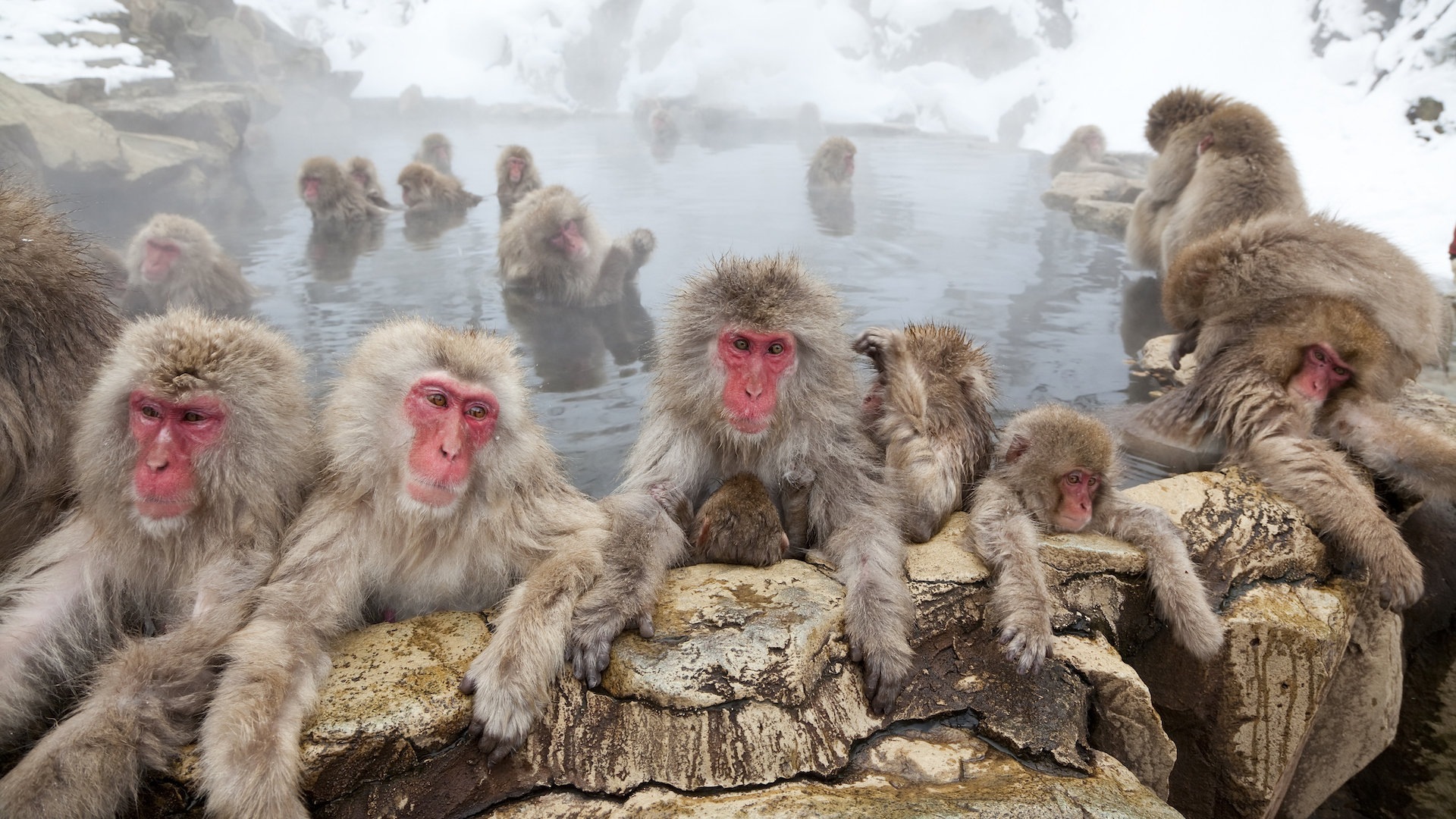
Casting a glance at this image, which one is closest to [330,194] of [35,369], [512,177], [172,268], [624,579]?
[512,177]

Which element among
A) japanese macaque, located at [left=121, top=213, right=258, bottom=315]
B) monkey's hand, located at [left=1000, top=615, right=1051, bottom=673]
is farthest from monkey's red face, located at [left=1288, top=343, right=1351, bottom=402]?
japanese macaque, located at [left=121, top=213, right=258, bottom=315]

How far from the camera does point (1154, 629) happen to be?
2.87 m

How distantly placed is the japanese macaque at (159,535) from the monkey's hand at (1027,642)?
2036mm

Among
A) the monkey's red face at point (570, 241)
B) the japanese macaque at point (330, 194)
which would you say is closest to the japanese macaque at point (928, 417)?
the monkey's red face at point (570, 241)

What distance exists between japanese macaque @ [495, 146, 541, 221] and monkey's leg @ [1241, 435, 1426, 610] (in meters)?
6.90

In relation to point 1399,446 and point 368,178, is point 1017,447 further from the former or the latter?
point 368,178

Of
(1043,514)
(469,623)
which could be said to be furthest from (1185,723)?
(469,623)

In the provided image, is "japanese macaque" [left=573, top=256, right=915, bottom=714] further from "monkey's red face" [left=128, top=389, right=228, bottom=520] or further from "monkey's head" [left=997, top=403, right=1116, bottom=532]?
"monkey's red face" [left=128, top=389, right=228, bottom=520]

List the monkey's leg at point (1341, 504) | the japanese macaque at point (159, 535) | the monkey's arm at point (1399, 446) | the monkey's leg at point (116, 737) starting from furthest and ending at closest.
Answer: the monkey's arm at point (1399, 446)
the monkey's leg at point (1341, 504)
the japanese macaque at point (159, 535)
the monkey's leg at point (116, 737)

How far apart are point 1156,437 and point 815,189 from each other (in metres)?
7.36

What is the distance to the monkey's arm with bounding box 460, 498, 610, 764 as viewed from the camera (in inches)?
79.3

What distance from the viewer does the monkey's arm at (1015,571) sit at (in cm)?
237

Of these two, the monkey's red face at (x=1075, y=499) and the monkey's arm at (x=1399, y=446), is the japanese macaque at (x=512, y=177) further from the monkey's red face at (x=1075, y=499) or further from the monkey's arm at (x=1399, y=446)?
the monkey's arm at (x=1399, y=446)

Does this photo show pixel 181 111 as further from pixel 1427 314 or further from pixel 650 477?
pixel 1427 314
